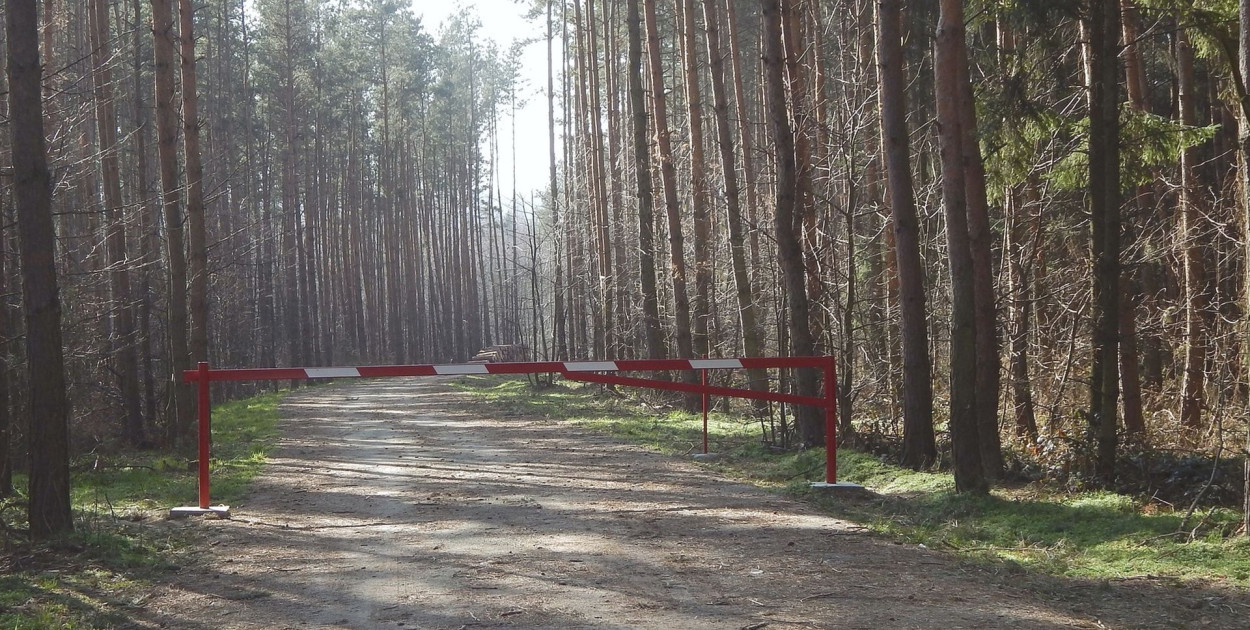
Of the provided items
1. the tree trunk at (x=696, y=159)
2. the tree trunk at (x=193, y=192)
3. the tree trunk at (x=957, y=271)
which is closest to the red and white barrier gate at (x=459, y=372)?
the tree trunk at (x=957, y=271)

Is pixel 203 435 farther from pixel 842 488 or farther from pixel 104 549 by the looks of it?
pixel 842 488

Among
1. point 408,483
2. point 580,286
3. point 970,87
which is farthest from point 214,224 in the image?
point 970,87

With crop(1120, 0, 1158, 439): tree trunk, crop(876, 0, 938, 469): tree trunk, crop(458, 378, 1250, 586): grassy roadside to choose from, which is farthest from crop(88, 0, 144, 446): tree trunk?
crop(1120, 0, 1158, 439): tree trunk

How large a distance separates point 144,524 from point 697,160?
1362cm

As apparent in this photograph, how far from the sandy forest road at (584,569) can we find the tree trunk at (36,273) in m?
1.21

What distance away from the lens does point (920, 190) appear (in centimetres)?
1457

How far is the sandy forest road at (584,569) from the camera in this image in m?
5.59

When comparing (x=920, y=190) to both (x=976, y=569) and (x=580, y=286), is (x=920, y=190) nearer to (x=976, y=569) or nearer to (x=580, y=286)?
(x=976, y=569)

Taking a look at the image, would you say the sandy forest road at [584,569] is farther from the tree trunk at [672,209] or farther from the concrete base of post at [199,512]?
the tree trunk at [672,209]

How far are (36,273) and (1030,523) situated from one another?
797 cm

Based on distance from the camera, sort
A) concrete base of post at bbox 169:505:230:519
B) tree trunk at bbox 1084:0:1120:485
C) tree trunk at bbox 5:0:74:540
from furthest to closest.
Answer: concrete base of post at bbox 169:505:230:519
tree trunk at bbox 1084:0:1120:485
tree trunk at bbox 5:0:74:540

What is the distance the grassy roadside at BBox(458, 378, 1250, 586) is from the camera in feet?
22.0

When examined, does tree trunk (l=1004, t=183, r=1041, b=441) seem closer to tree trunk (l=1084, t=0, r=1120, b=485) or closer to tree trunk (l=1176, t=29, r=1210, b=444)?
tree trunk (l=1176, t=29, r=1210, b=444)

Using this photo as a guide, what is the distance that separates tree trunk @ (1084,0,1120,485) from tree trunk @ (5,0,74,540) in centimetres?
869
